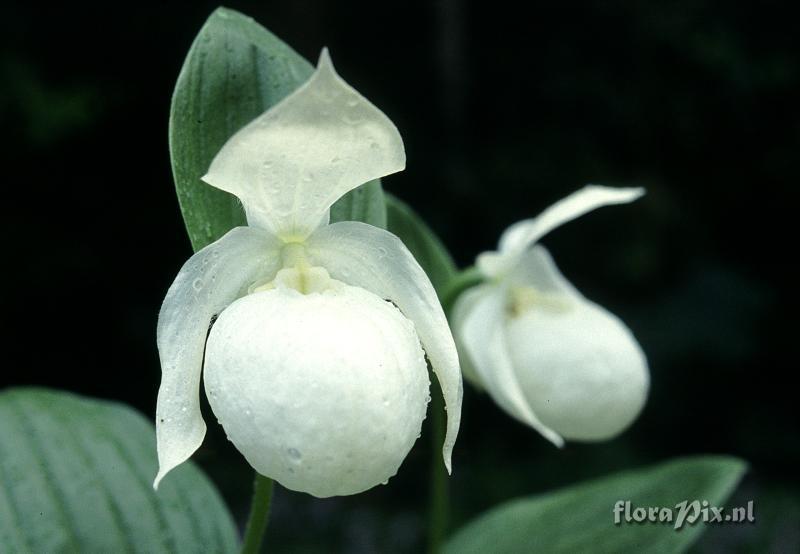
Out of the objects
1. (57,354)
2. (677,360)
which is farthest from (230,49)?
(677,360)

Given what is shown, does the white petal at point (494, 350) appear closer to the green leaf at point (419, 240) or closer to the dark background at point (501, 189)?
the green leaf at point (419, 240)

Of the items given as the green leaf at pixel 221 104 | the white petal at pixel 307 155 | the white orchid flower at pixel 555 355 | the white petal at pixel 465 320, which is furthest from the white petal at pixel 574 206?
the white petal at pixel 307 155

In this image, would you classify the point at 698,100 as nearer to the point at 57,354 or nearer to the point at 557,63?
the point at 557,63

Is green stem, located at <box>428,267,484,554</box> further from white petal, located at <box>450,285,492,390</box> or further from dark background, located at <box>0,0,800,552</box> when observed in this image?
dark background, located at <box>0,0,800,552</box>

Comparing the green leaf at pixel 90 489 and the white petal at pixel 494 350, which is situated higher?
the white petal at pixel 494 350

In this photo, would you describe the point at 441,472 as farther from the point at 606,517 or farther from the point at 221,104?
the point at 221,104

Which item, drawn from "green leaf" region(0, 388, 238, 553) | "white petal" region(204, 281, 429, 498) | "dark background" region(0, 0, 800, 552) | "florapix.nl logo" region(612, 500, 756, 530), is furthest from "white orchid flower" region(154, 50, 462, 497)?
"dark background" region(0, 0, 800, 552)
